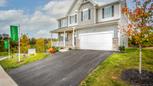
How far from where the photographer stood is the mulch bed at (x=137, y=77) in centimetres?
1090

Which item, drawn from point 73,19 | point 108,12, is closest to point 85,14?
point 73,19

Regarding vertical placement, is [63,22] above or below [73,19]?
below

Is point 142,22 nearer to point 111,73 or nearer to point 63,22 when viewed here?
point 111,73

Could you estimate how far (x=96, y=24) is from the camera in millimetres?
25938

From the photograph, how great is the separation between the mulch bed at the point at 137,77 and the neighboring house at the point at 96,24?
30.7 ft

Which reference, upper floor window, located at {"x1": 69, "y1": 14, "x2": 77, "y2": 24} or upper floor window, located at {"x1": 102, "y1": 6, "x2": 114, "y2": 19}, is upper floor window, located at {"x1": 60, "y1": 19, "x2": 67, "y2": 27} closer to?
upper floor window, located at {"x1": 69, "y1": 14, "x2": 77, "y2": 24}

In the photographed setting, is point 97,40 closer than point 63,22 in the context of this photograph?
Yes

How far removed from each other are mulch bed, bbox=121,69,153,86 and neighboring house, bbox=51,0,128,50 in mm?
9368

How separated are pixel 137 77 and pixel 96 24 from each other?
15146mm

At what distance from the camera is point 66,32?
35000 millimetres

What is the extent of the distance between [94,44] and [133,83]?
15.6 metres

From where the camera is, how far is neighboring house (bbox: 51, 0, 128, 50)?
23625 mm

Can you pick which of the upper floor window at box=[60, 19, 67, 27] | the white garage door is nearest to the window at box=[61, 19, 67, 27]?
→ the upper floor window at box=[60, 19, 67, 27]

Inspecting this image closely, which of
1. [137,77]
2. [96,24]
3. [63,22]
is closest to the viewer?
[137,77]
